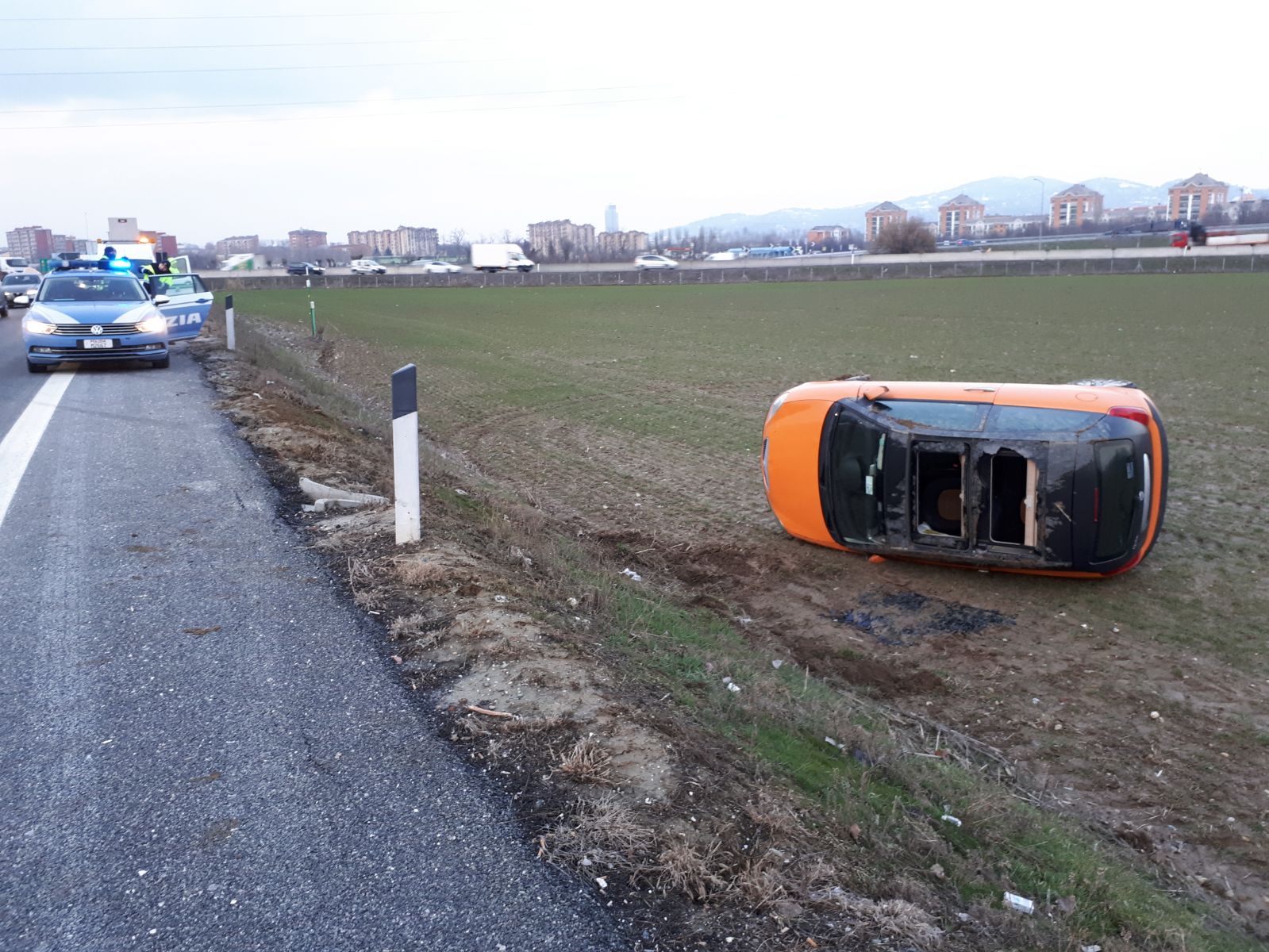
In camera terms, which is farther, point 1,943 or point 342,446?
point 342,446

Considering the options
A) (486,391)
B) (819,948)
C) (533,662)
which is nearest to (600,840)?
(819,948)

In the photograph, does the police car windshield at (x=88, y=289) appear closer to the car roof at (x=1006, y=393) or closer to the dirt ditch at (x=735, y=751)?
the dirt ditch at (x=735, y=751)

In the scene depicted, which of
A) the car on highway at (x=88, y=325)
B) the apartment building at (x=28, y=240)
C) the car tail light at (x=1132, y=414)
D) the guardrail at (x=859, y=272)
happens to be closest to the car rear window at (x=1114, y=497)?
the car tail light at (x=1132, y=414)

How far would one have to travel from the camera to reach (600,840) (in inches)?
145

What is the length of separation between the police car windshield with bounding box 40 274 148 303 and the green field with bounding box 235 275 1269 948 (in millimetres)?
5260

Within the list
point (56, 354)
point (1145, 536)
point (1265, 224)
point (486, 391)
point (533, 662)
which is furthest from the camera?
point (1265, 224)

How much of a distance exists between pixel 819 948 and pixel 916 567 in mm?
7555

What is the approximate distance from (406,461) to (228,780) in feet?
10.7

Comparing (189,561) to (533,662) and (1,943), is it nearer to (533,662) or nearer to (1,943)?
(533,662)

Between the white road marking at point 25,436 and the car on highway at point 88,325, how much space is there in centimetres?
79

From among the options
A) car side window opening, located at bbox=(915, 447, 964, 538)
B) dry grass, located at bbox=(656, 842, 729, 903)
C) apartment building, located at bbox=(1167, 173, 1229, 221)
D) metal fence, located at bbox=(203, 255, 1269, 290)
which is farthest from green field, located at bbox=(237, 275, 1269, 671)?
apartment building, located at bbox=(1167, 173, 1229, 221)

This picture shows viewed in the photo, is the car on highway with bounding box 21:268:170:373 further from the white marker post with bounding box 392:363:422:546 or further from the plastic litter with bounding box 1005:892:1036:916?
the plastic litter with bounding box 1005:892:1036:916

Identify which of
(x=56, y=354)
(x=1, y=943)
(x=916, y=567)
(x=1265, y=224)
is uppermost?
(x=1265, y=224)

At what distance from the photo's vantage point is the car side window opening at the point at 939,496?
9.87 m
